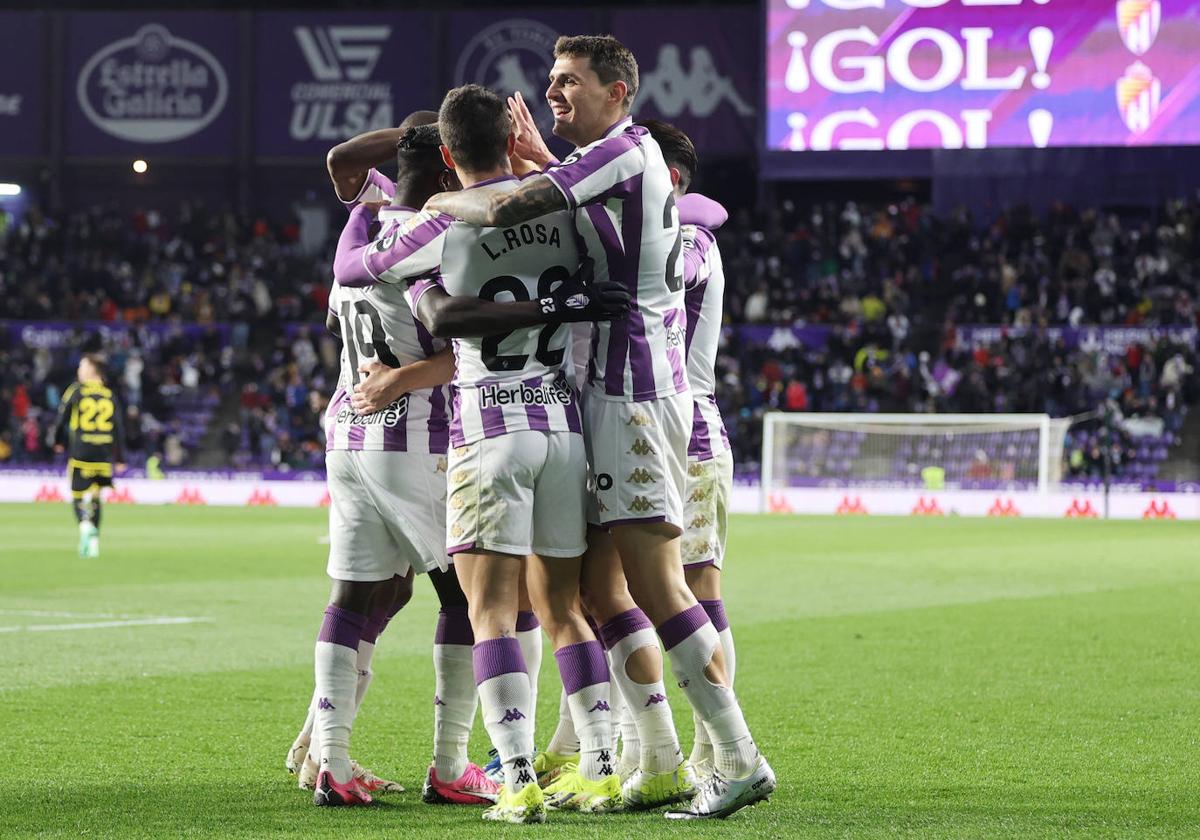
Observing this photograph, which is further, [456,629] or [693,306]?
[693,306]

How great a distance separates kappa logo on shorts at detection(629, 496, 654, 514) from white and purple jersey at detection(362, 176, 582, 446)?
0.29m

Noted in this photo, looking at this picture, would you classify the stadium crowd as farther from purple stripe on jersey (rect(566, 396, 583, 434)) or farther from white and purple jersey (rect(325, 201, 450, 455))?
purple stripe on jersey (rect(566, 396, 583, 434))

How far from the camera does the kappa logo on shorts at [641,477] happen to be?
5.04 meters

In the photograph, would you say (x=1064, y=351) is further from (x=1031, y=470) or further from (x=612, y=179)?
(x=612, y=179)

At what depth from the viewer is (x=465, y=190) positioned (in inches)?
199

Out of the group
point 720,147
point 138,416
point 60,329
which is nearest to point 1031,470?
point 720,147

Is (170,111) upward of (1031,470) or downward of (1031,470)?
upward

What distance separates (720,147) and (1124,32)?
9906mm

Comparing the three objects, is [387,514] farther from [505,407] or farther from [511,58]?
[511,58]

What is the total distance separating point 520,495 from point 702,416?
1112 mm

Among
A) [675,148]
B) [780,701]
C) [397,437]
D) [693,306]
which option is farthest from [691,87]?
[397,437]

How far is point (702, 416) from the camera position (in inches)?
234

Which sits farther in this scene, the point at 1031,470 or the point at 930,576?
the point at 1031,470

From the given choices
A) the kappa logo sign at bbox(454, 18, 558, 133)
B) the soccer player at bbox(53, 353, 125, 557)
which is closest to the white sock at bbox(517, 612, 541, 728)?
the soccer player at bbox(53, 353, 125, 557)
